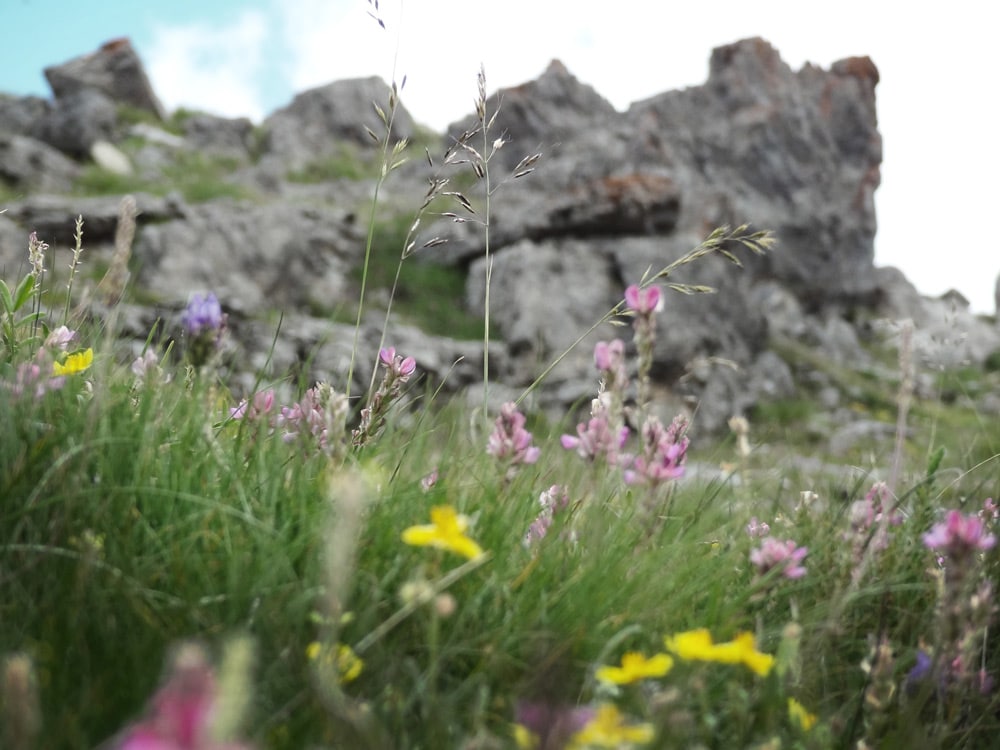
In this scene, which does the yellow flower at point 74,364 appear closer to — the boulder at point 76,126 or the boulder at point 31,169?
the boulder at point 31,169

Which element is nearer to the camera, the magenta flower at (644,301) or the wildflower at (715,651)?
the wildflower at (715,651)

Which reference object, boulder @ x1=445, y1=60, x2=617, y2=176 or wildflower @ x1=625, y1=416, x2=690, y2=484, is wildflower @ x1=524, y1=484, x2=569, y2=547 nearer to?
wildflower @ x1=625, y1=416, x2=690, y2=484

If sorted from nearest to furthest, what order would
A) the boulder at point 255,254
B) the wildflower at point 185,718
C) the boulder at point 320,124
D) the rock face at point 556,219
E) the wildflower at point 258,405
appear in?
1. the wildflower at point 185,718
2. the wildflower at point 258,405
3. the rock face at point 556,219
4. the boulder at point 255,254
5. the boulder at point 320,124

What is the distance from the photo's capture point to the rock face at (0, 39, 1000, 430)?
13.8 meters

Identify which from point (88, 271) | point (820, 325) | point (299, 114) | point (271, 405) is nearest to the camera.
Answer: point (271, 405)

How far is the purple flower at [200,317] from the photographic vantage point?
160 centimetres

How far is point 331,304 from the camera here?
Answer: 15.7m

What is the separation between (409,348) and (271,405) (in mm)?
10789

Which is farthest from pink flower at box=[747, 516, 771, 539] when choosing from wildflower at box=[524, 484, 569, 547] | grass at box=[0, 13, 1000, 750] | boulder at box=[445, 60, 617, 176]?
boulder at box=[445, 60, 617, 176]

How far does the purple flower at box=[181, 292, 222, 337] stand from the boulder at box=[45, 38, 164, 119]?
34.5 meters

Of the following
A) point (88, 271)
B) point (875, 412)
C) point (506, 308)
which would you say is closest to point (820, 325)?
point (875, 412)

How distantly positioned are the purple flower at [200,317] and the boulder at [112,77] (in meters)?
34.5

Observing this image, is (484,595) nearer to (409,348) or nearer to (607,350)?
(607,350)

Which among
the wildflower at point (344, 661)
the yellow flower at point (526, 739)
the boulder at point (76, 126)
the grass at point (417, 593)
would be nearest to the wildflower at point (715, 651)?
the grass at point (417, 593)
